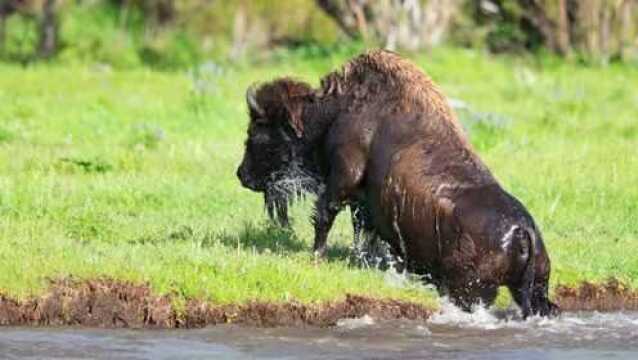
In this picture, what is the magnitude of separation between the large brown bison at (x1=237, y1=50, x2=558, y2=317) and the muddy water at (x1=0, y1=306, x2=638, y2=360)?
7.1 inches

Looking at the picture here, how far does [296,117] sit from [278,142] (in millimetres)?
248

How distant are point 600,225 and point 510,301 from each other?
2.30 m

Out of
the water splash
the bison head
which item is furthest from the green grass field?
the bison head

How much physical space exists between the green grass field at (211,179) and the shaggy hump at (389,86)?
104 centimetres

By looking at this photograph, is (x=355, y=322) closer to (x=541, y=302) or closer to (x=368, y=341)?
(x=368, y=341)

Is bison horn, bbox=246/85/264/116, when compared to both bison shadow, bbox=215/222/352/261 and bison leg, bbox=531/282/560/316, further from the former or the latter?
bison leg, bbox=531/282/560/316

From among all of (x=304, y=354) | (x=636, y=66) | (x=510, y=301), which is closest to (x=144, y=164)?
(x=510, y=301)

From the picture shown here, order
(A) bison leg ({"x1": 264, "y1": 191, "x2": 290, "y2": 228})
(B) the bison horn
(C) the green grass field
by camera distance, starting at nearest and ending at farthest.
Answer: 1. (C) the green grass field
2. (B) the bison horn
3. (A) bison leg ({"x1": 264, "y1": 191, "x2": 290, "y2": 228})

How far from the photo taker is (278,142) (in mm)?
10953

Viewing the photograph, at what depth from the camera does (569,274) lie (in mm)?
10820

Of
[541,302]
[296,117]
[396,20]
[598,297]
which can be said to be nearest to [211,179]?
[296,117]

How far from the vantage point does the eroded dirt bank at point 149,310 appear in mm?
9477

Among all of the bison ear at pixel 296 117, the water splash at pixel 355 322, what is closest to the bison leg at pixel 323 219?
the bison ear at pixel 296 117

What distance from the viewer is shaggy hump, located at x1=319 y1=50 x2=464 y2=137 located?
1024 centimetres
